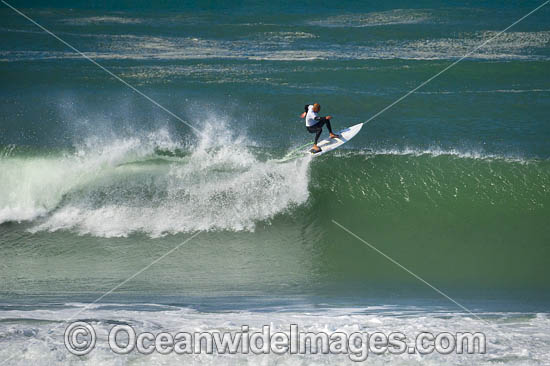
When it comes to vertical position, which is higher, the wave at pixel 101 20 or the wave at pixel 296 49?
the wave at pixel 101 20

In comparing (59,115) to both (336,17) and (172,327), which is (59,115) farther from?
(336,17)

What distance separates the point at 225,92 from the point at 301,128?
3.34 meters

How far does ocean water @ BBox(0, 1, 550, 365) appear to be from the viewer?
8.80m

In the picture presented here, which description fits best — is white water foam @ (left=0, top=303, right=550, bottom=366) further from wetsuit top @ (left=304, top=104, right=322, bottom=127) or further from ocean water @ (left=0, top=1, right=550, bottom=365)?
wetsuit top @ (left=304, top=104, right=322, bottom=127)

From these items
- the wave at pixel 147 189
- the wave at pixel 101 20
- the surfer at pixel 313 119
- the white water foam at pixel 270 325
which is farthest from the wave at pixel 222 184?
the wave at pixel 101 20

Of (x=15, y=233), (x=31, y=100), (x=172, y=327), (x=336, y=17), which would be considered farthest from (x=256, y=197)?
(x=336, y=17)

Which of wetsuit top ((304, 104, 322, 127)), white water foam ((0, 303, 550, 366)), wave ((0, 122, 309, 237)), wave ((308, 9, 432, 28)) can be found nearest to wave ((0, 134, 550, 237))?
wave ((0, 122, 309, 237))

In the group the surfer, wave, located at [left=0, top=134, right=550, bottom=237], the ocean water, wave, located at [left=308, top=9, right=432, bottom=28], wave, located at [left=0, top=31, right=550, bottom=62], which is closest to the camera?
the ocean water

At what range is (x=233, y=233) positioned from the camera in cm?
1114

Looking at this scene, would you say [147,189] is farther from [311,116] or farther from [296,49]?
[296,49]

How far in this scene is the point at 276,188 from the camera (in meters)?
12.1

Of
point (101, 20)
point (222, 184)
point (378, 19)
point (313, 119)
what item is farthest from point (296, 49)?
point (101, 20)

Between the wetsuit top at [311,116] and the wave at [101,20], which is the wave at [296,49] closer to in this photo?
the wave at [101,20]

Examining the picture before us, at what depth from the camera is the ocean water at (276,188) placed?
347 inches
